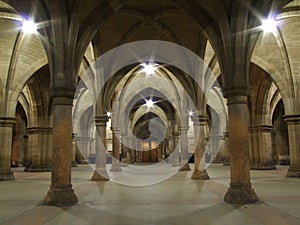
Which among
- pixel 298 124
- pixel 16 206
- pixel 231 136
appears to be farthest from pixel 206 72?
pixel 16 206

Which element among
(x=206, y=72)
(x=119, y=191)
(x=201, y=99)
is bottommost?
(x=119, y=191)

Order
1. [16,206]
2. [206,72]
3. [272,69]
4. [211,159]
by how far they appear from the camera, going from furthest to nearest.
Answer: [211,159], [272,69], [206,72], [16,206]

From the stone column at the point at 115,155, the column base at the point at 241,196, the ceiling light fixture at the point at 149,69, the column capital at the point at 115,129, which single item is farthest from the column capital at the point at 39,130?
the column base at the point at 241,196

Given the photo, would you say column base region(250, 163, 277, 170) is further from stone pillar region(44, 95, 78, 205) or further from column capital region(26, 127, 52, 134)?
stone pillar region(44, 95, 78, 205)

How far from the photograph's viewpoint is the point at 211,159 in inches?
1125

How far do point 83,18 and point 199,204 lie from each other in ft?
18.5

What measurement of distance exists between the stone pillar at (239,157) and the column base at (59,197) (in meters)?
3.75

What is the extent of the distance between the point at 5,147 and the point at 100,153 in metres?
4.35

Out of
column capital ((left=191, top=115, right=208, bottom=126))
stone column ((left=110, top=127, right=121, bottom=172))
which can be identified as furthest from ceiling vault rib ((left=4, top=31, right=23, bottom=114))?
column capital ((left=191, top=115, right=208, bottom=126))

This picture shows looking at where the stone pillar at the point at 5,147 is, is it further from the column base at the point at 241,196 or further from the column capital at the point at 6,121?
the column base at the point at 241,196

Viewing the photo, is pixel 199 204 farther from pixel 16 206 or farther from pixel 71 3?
pixel 71 3

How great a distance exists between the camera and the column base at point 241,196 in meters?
6.81

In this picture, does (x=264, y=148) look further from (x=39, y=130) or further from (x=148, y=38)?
(x=39, y=130)

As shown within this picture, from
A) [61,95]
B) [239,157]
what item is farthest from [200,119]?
[61,95]
